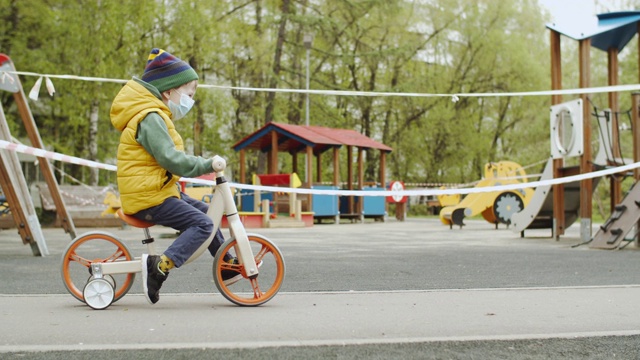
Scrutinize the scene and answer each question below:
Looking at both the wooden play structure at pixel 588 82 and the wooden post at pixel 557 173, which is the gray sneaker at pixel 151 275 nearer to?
the wooden play structure at pixel 588 82

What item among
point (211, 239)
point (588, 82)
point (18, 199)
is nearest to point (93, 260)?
point (211, 239)

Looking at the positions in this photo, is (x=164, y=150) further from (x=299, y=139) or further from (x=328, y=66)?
(x=328, y=66)

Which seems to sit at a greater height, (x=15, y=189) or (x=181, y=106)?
(x=181, y=106)

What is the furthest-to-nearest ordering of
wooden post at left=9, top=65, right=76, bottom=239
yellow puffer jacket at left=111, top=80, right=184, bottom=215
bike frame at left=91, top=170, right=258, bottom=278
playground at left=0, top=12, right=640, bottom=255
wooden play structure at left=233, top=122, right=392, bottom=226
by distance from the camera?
wooden play structure at left=233, top=122, right=392, bottom=226, wooden post at left=9, top=65, right=76, bottom=239, playground at left=0, top=12, right=640, bottom=255, bike frame at left=91, top=170, right=258, bottom=278, yellow puffer jacket at left=111, top=80, right=184, bottom=215

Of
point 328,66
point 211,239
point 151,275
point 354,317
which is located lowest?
point 354,317

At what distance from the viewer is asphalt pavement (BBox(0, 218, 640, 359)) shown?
3.84m

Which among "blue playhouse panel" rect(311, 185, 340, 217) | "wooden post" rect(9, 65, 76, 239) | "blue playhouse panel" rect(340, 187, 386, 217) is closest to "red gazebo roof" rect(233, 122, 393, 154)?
"blue playhouse panel" rect(311, 185, 340, 217)

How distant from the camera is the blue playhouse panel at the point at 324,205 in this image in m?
24.9

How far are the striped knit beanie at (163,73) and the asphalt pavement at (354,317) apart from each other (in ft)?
4.91

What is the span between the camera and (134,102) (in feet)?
17.4

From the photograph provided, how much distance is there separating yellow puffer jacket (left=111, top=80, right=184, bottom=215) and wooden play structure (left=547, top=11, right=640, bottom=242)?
31.1ft

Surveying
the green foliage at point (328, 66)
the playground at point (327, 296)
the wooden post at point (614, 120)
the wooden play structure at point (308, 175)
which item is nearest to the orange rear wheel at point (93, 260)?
the playground at point (327, 296)

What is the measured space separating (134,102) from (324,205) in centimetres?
2011

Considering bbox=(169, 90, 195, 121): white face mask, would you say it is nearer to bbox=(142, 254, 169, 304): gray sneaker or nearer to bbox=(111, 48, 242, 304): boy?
bbox=(111, 48, 242, 304): boy
